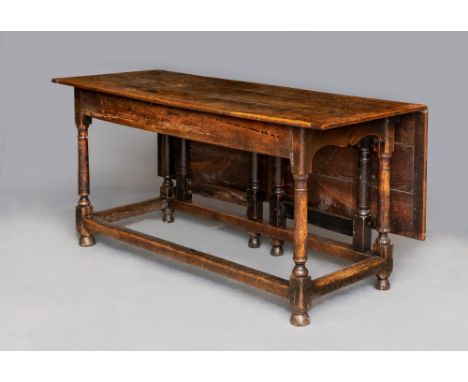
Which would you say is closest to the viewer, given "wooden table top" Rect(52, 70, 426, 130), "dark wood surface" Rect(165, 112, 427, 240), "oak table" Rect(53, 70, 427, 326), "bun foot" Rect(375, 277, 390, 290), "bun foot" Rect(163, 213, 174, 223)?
"wooden table top" Rect(52, 70, 426, 130)

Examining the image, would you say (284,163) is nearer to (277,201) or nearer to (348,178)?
(277,201)

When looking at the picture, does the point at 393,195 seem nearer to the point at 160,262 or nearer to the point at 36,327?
the point at 160,262

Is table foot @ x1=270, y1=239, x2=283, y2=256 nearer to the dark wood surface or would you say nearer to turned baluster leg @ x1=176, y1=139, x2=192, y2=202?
the dark wood surface

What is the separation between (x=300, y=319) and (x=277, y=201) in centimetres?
122

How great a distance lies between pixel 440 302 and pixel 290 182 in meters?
1.22

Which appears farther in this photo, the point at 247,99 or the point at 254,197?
the point at 254,197

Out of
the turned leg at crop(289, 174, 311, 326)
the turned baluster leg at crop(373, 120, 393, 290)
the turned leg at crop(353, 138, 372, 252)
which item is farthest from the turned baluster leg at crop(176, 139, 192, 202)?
the turned leg at crop(289, 174, 311, 326)

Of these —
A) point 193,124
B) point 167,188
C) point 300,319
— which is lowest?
point 300,319

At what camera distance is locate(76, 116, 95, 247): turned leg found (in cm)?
620

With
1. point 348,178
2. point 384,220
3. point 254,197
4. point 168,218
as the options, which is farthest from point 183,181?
point 384,220

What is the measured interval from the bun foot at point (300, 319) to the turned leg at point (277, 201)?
1.03m

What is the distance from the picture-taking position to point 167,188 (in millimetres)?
6816

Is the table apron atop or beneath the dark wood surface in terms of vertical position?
atop

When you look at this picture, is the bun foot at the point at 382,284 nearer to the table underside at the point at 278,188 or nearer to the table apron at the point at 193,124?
the table underside at the point at 278,188
